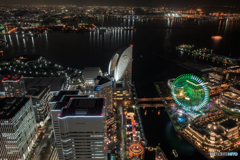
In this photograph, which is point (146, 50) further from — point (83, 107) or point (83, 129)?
point (83, 129)

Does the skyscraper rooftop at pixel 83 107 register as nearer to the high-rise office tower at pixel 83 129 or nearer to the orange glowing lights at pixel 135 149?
the high-rise office tower at pixel 83 129

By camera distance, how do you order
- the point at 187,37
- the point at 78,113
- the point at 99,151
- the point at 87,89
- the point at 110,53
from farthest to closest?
the point at 187,37
the point at 110,53
the point at 87,89
the point at 99,151
the point at 78,113

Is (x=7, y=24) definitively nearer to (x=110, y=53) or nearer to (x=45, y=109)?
(x=110, y=53)

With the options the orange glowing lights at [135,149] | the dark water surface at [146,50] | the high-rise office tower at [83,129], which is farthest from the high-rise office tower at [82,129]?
the dark water surface at [146,50]

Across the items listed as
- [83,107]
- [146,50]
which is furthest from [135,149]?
[146,50]

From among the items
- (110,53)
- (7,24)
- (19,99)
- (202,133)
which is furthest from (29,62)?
(7,24)
